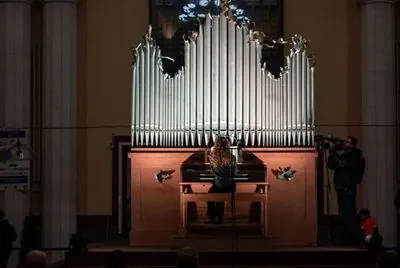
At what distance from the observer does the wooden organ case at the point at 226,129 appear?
43.3 feet

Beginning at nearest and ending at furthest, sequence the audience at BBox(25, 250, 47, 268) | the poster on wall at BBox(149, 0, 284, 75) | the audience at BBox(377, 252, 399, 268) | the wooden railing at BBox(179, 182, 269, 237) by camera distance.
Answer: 1. the audience at BBox(377, 252, 399, 268)
2. the audience at BBox(25, 250, 47, 268)
3. the wooden railing at BBox(179, 182, 269, 237)
4. the poster on wall at BBox(149, 0, 284, 75)

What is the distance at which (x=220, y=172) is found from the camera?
12.7 meters

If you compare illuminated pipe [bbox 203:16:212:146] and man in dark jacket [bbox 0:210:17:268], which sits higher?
illuminated pipe [bbox 203:16:212:146]

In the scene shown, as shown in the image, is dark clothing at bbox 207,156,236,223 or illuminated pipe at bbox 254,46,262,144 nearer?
dark clothing at bbox 207,156,236,223

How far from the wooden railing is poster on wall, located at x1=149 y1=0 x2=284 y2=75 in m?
3.25

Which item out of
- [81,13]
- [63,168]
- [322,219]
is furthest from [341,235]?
[81,13]

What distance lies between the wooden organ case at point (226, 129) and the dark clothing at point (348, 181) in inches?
13.5

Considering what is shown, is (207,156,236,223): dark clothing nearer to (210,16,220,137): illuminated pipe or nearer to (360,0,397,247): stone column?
(210,16,220,137): illuminated pipe

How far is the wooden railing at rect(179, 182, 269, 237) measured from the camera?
12.6 m

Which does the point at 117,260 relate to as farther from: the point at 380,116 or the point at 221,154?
the point at 380,116

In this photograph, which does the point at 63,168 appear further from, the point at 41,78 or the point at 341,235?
the point at 341,235

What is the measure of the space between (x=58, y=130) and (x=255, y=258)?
4.48 metres

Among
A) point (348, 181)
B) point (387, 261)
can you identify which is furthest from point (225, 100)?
point (387, 261)

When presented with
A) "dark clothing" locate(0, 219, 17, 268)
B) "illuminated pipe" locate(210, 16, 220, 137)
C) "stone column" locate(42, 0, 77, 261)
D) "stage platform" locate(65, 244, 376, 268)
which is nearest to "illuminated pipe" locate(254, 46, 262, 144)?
"illuminated pipe" locate(210, 16, 220, 137)
